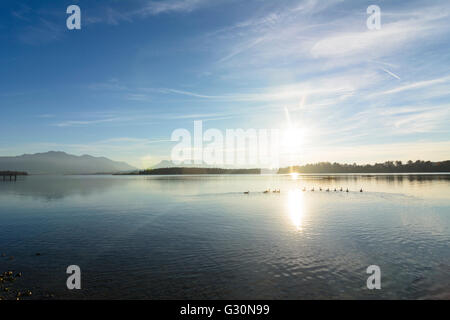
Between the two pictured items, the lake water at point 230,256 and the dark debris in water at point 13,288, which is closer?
the dark debris in water at point 13,288

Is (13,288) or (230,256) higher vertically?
(13,288)

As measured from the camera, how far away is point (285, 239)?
30.2 meters

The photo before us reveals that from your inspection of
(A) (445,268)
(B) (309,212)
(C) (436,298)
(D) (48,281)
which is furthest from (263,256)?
(B) (309,212)

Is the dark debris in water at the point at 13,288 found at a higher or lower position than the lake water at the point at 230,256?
higher

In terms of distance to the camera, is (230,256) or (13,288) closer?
(13,288)

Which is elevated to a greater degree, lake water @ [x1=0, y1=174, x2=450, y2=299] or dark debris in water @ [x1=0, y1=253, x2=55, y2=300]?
dark debris in water @ [x1=0, y1=253, x2=55, y2=300]

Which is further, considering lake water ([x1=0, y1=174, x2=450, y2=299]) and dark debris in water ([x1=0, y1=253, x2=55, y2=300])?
lake water ([x1=0, y1=174, x2=450, y2=299])
